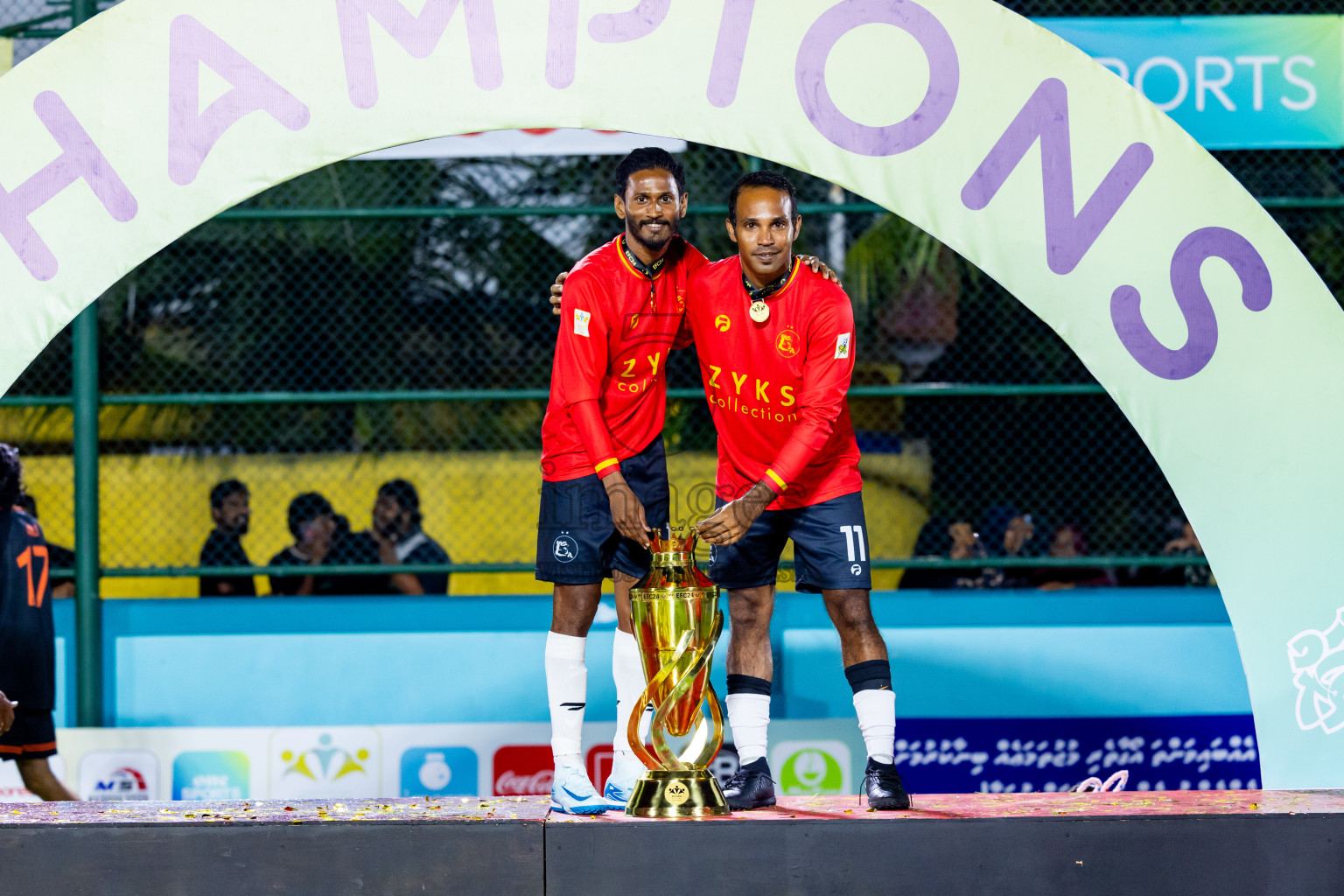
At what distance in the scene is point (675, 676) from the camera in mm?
3609

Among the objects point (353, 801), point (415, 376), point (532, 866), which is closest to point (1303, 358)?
point (532, 866)

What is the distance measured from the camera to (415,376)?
703 centimetres

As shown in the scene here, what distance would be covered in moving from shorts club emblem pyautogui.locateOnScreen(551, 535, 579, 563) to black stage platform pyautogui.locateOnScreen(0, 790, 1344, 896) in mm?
772

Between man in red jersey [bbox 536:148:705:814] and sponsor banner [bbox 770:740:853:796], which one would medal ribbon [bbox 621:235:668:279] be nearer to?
man in red jersey [bbox 536:148:705:814]

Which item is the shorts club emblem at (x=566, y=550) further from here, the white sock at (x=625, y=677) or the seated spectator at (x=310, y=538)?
the seated spectator at (x=310, y=538)

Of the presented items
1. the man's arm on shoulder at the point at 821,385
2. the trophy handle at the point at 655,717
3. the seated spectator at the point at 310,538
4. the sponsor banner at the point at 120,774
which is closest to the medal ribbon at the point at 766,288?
the man's arm on shoulder at the point at 821,385

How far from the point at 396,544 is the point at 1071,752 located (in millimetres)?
3080

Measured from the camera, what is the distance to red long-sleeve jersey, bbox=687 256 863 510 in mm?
3846

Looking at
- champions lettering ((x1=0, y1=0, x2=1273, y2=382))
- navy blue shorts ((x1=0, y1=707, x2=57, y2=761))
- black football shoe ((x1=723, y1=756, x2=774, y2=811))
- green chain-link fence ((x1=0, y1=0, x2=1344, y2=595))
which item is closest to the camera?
black football shoe ((x1=723, y1=756, x2=774, y2=811))

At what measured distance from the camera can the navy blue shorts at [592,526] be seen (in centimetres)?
392

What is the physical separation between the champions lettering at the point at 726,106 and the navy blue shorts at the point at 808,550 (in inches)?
42.1

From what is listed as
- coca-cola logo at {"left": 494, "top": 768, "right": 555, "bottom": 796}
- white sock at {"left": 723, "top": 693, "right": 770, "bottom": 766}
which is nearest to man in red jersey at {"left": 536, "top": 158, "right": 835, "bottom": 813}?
white sock at {"left": 723, "top": 693, "right": 770, "bottom": 766}

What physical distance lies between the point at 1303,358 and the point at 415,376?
4.30 metres

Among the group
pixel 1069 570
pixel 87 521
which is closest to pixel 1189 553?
pixel 1069 570
